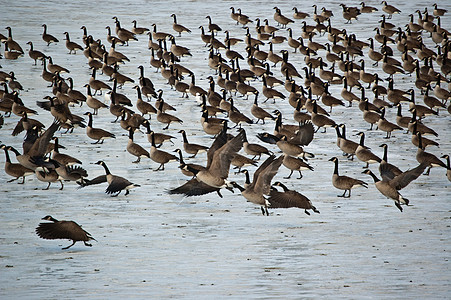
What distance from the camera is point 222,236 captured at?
10.4 m

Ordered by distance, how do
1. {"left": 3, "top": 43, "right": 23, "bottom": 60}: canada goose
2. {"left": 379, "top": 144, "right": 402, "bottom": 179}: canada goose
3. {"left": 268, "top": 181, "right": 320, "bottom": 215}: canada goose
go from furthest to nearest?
{"left": 3, "top": 43, "right": 23, "bottom": 60}: canada goose
{"left": 379, "top": 144, "right": 402, "bottom": 179}: canada goose
{"left": 268, "top": 181, "right": 320, "bottom": 215}: canada goose

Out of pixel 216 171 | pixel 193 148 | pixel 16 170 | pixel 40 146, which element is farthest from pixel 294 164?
pixel 16 170

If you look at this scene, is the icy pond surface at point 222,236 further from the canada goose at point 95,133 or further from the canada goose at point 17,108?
the canada goose at point 17,108

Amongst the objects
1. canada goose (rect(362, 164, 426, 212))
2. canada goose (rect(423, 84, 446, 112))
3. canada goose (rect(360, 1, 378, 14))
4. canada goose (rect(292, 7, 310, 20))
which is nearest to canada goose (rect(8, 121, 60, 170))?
canada goose (rect(362, 164, 426, 212))

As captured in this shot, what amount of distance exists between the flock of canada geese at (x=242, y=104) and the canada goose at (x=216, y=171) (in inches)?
0.7

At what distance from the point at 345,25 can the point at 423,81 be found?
9.82 m

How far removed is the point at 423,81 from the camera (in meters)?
20.7

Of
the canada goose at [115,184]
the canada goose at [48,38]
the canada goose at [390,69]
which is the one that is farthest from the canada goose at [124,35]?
the canada goose at [115,184]

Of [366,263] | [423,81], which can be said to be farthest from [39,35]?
[366,263]

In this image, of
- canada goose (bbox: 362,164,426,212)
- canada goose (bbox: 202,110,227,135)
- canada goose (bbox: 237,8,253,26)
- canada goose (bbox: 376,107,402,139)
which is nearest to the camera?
canada goose (bbox: 362,164,426,212)

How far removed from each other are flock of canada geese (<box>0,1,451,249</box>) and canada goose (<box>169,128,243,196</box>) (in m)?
0.02

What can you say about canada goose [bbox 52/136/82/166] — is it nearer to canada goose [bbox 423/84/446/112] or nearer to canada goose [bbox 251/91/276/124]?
canada goose [bbox 251/91/276/124]

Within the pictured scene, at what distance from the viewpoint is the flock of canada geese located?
12.2 meters

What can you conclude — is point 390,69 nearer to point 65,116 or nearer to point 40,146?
point 65,116
